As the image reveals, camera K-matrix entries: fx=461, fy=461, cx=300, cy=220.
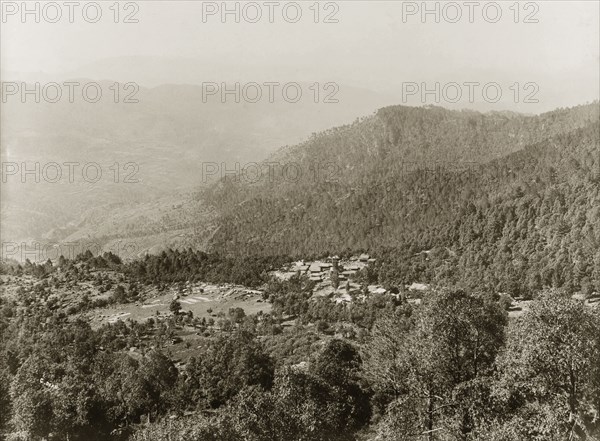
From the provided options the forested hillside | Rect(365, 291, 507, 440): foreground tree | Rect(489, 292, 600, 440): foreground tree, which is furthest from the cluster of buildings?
Rect(489, 292, 600, 440): foreground tree

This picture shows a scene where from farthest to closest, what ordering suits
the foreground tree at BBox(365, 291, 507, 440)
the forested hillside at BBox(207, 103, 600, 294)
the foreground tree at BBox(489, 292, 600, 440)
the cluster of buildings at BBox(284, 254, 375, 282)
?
the cluster of buildings at BBox(284, 254, 375, 282) < the forested hillside at BBox(207, 103, 600, 294) < the foreground tree at BBox(365, 291, 507, 440) < the foreground tree at BBox(489, 292, 600, 440)

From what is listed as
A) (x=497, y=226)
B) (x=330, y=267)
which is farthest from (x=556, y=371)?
(x=497, y=226)

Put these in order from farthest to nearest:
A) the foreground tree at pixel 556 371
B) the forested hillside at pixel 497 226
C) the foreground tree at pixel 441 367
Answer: the forested hillside at pixel 497 226
the foreground tree at pixel 441 367
the foreground tree at pixel 556 371

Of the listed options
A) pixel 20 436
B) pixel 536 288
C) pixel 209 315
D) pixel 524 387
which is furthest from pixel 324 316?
pixel 524 387

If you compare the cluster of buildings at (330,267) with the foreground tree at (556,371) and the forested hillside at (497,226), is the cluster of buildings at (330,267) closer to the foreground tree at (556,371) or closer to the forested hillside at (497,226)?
the forested hillside at (497,226)

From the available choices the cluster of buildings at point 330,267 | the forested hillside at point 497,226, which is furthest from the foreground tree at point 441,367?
the cluster of buildings at point 330,267

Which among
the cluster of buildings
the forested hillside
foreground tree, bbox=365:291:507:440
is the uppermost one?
foreground tree, bbox=365:291:507:440

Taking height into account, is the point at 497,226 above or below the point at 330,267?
above

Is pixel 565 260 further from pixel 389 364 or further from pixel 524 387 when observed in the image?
pixel 524 387

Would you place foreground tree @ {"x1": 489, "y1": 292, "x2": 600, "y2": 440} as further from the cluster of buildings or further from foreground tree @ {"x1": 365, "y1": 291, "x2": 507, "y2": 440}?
the cluster of buildings

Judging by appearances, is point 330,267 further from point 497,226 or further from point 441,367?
point 441,367

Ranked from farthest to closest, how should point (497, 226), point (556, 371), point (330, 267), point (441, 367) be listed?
point (330, 267) → point (497, 226) → point (441, 367) → point (556, 371)
